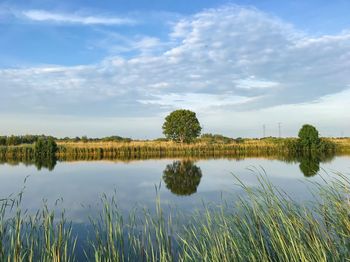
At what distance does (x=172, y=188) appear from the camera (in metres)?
15.1

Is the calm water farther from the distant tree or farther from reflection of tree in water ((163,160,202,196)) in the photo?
the distant tree

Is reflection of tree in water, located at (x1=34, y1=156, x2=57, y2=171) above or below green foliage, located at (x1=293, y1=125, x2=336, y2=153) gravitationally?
below

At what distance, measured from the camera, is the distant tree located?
139 ft

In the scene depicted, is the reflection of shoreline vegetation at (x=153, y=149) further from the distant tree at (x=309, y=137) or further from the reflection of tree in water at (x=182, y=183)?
the reflection of tree in water at (x=182, y=183)

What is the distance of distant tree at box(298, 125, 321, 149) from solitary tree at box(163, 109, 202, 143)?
503 inches

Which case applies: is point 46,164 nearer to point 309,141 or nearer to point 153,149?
point 153,149

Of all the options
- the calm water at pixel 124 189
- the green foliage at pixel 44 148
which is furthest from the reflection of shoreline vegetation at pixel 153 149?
the calm water at pixel 124 189

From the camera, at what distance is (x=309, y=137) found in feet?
138

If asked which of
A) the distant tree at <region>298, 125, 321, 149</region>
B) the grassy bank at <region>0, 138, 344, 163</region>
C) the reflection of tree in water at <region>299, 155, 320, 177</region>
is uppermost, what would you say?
the distant tree at <region>298, 125, 321, 149</region>

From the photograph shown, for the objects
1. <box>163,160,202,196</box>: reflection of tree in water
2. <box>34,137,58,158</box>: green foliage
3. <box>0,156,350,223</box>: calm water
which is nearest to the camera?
<box>0,156,350,223</box>: calm water

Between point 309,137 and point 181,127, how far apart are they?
1506cm

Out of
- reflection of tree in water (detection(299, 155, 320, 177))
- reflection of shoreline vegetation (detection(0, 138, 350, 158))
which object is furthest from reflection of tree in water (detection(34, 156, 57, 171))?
reflection of tree in water (detection(299, 155, 320, 177))

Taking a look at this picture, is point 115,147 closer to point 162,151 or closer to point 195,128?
point 162,151

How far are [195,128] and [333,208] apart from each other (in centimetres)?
4394
